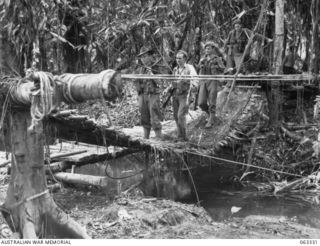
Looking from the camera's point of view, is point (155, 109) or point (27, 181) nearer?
point (27, 181)

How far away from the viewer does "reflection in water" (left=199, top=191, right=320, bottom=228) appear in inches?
277

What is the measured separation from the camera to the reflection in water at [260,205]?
704 centimetres

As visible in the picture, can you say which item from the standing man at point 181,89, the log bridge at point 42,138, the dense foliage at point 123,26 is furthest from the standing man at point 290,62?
the standing man at point 181,89

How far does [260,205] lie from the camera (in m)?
7.54

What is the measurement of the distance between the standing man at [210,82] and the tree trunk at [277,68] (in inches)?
36.3

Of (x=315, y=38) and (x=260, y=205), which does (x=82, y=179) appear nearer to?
(x=260, y=205)

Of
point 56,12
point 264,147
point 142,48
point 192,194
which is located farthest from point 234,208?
point 56,12

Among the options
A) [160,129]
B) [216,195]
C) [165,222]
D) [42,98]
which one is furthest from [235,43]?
[42,98]

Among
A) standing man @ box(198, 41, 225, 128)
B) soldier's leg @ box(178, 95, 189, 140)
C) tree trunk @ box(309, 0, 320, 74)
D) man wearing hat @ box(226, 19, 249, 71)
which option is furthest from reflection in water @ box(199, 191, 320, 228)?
man wearing hat @ box(226, 19, 249, 71)

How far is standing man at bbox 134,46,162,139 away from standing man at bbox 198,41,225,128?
2.81 ft

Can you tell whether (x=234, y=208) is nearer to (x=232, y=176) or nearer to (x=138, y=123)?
(x=232, y=176)

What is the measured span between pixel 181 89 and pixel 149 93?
478 millimetres

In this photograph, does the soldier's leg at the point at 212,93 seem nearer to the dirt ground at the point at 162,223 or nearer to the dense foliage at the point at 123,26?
the dense foliage at the point at 123,26

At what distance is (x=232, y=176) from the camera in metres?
8.90
